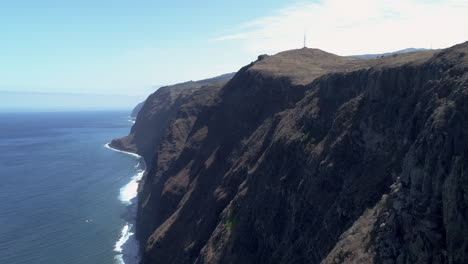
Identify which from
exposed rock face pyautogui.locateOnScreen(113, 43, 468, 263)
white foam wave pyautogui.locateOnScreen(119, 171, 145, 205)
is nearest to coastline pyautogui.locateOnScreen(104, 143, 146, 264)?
white foam wave pyautogui.locateOnScreen(119, 171, 145, 205)

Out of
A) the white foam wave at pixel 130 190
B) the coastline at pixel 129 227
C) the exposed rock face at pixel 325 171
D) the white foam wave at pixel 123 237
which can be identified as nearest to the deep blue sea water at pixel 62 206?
the white foam wave at pixel 123 237

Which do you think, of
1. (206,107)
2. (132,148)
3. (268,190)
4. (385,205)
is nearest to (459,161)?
(385,205)

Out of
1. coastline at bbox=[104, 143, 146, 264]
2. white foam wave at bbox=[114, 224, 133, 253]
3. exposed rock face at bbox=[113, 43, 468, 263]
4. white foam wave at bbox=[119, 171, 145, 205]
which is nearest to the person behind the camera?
exposed rock face at bbox=[113, 43, 468, 263]

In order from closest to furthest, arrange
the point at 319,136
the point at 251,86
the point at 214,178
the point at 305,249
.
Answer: the point at 305,249, the point at 319,136, the point at 214,178, the point at 251,86

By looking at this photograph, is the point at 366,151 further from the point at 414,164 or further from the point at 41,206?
the point at 41,206

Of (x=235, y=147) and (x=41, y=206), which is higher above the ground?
(x=235, y=147)

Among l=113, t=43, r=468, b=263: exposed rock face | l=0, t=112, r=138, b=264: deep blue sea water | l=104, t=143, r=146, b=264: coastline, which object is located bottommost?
l=104, t=143, r=146, b=264: coastline

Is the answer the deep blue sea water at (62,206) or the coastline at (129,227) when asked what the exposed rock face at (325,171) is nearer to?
the coastline at (129,227)

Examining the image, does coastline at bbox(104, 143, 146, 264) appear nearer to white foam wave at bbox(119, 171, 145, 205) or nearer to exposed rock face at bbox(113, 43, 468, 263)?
white foam wave at bbox(119, 171, 145, 205)
